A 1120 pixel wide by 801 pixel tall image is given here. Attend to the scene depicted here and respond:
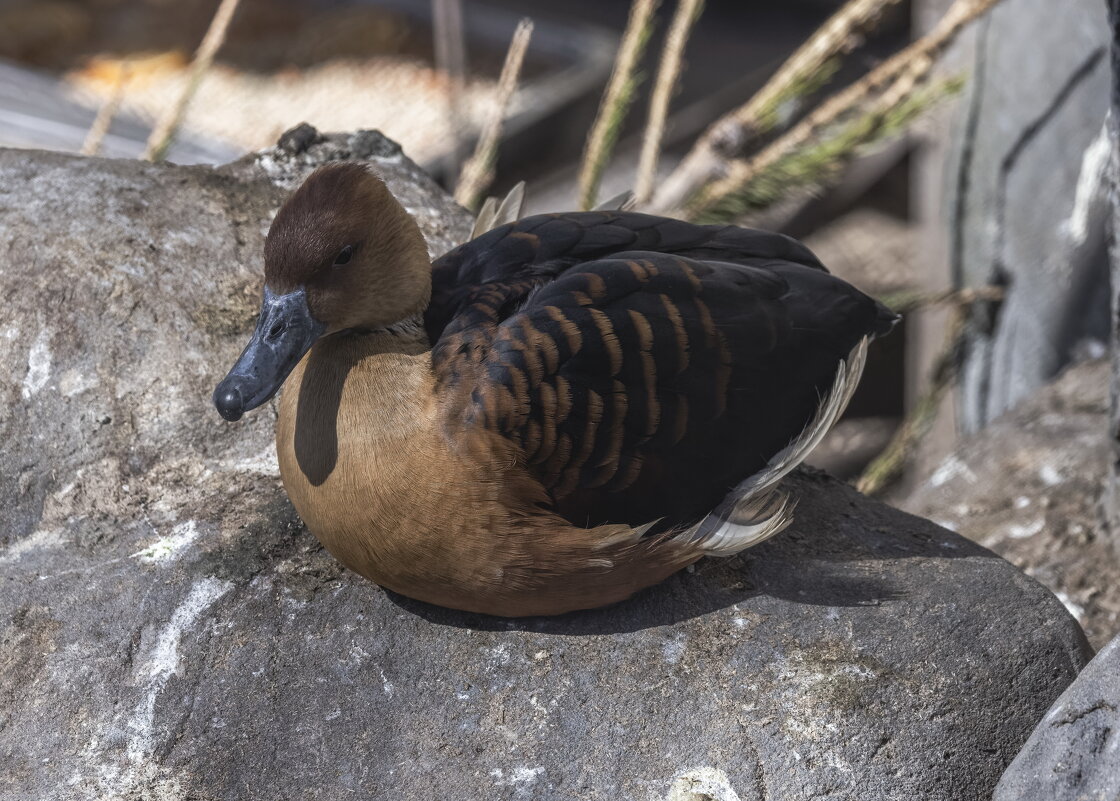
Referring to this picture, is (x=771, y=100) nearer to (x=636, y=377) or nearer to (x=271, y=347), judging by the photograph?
(x=636, y=377)

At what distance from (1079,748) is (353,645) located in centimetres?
120

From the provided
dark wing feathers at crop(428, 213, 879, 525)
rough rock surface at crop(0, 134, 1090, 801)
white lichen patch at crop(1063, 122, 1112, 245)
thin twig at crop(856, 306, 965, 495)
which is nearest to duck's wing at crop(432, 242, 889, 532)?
dark wing feathers at crop(428, 213, 879, 525)

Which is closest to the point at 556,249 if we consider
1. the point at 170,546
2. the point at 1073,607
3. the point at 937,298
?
the point at 170,546

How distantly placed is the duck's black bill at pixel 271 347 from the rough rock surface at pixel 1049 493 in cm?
211

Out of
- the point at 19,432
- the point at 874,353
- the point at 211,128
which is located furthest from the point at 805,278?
the point at 211,128

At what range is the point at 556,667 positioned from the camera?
2.15m

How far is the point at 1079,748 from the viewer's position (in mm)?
1861

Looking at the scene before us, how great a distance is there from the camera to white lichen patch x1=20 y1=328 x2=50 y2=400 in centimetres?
250

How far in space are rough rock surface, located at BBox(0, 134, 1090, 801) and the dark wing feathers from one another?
0.95 feet

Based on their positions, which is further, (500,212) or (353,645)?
(500,212)

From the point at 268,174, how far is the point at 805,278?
4.63 feet

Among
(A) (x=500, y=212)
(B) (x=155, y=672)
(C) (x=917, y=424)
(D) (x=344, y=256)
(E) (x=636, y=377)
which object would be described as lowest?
(C) (x=917, y=424)

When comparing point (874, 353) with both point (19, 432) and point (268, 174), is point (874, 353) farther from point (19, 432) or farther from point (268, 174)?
point (19, 432)

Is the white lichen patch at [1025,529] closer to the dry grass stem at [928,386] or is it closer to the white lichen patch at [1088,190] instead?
the dry grass stem at [928,386]
